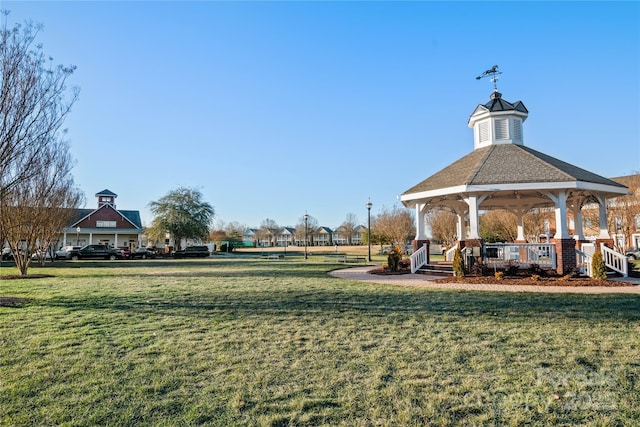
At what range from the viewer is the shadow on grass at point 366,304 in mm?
7121

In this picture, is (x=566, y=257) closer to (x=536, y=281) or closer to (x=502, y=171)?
(x=536, y=281)

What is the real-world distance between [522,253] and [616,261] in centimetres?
364

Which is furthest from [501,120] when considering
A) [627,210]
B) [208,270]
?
[627,210]

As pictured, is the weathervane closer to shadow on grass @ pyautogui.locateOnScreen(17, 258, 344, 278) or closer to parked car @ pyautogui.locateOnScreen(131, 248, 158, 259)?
shadow on grass @ pyautogui.locateOnScreen(17, 258, 344, 278)

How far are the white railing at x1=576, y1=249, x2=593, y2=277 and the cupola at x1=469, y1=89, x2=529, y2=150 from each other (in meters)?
5.74

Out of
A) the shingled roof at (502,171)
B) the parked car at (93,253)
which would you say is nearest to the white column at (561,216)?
the shingled roof at (502,171)

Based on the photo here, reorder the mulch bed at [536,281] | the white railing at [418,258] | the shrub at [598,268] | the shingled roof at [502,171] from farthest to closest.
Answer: the white railing at [418,258] → the shingled roof at [502,171] → the shrub at [598,268] → the mulch bed at [536,281]

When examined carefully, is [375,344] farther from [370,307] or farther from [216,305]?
[216,305]

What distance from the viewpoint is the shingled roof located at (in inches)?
544

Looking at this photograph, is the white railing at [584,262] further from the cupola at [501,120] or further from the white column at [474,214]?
the cupola at [501,120]

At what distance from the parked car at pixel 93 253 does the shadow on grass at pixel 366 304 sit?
2661 cm

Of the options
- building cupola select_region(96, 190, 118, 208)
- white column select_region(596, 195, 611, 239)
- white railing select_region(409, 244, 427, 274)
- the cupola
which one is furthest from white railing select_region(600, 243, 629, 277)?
building cupola select_region(96, 190, 118, 208)

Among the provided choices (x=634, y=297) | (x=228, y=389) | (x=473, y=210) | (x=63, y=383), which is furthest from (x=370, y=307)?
(x=473, y=210)

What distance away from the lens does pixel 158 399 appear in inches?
135
